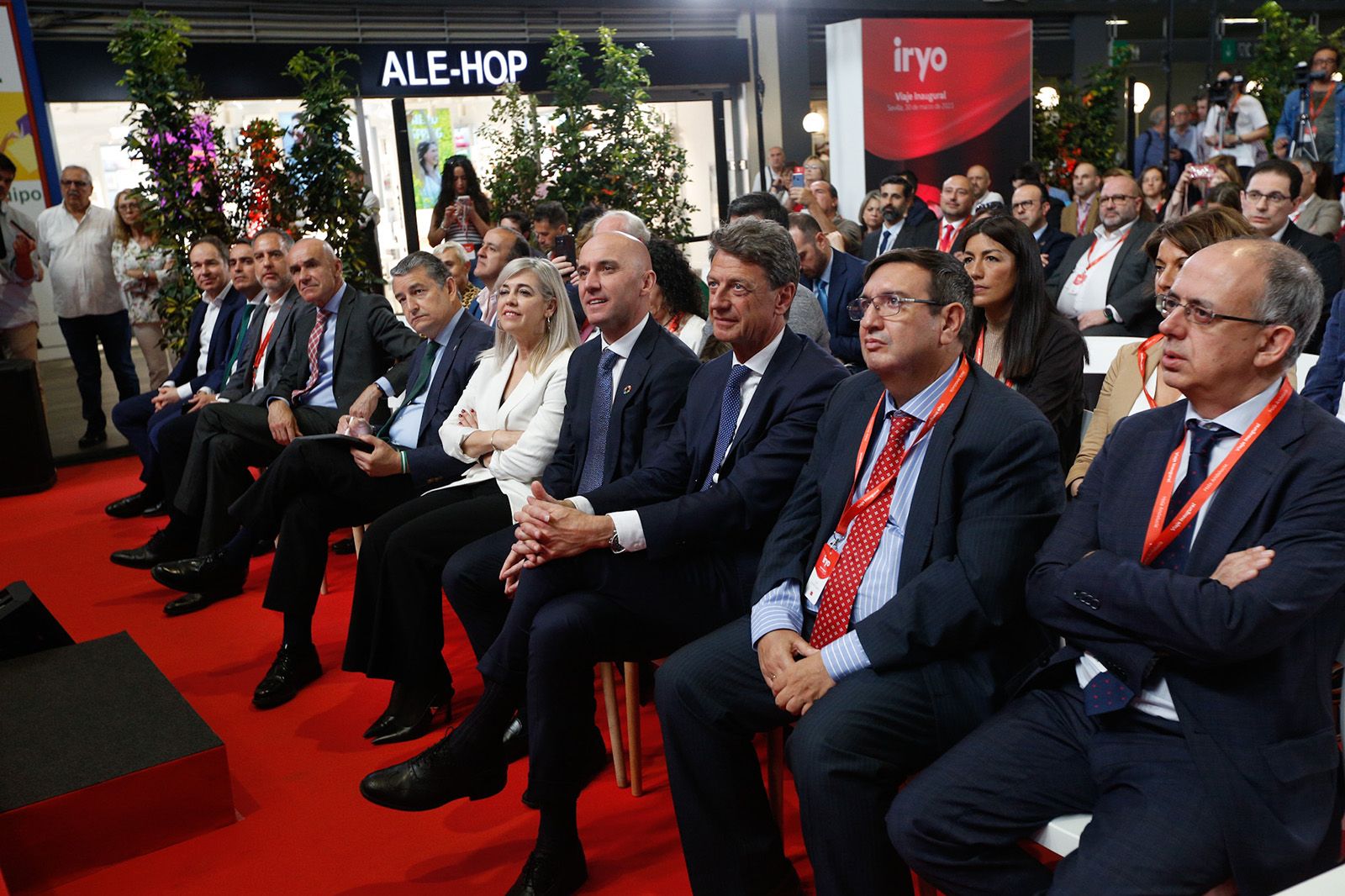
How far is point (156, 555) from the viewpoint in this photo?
17.1ft

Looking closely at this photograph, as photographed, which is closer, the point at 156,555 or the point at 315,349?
the point at 315,349

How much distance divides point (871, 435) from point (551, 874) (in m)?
1.23

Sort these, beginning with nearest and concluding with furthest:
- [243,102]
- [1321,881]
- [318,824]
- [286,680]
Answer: [1321,881] < [318,824] < [286,680] < [243,102]

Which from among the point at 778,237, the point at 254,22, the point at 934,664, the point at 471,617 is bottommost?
the point at 471,617

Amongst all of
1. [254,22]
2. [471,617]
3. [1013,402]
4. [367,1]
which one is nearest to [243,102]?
[254,22]

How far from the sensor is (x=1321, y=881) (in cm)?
123

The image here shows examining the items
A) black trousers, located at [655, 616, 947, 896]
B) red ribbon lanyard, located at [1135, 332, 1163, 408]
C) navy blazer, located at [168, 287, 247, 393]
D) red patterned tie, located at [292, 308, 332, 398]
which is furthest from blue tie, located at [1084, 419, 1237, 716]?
navy blazer, located at [168, 287, 247, 393]

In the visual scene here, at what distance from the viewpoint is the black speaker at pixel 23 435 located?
22.0 feet

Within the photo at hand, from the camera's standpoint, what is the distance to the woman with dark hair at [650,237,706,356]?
3926 mm

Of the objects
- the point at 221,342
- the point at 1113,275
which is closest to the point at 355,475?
the point at 221,342

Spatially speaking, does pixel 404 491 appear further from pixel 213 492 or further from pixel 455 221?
pixel 455 221

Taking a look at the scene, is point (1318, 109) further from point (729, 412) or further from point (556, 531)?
point (556, 531)

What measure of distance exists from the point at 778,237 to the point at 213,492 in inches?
113

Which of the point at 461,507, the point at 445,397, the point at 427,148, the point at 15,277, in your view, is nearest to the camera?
the point at 461,507
